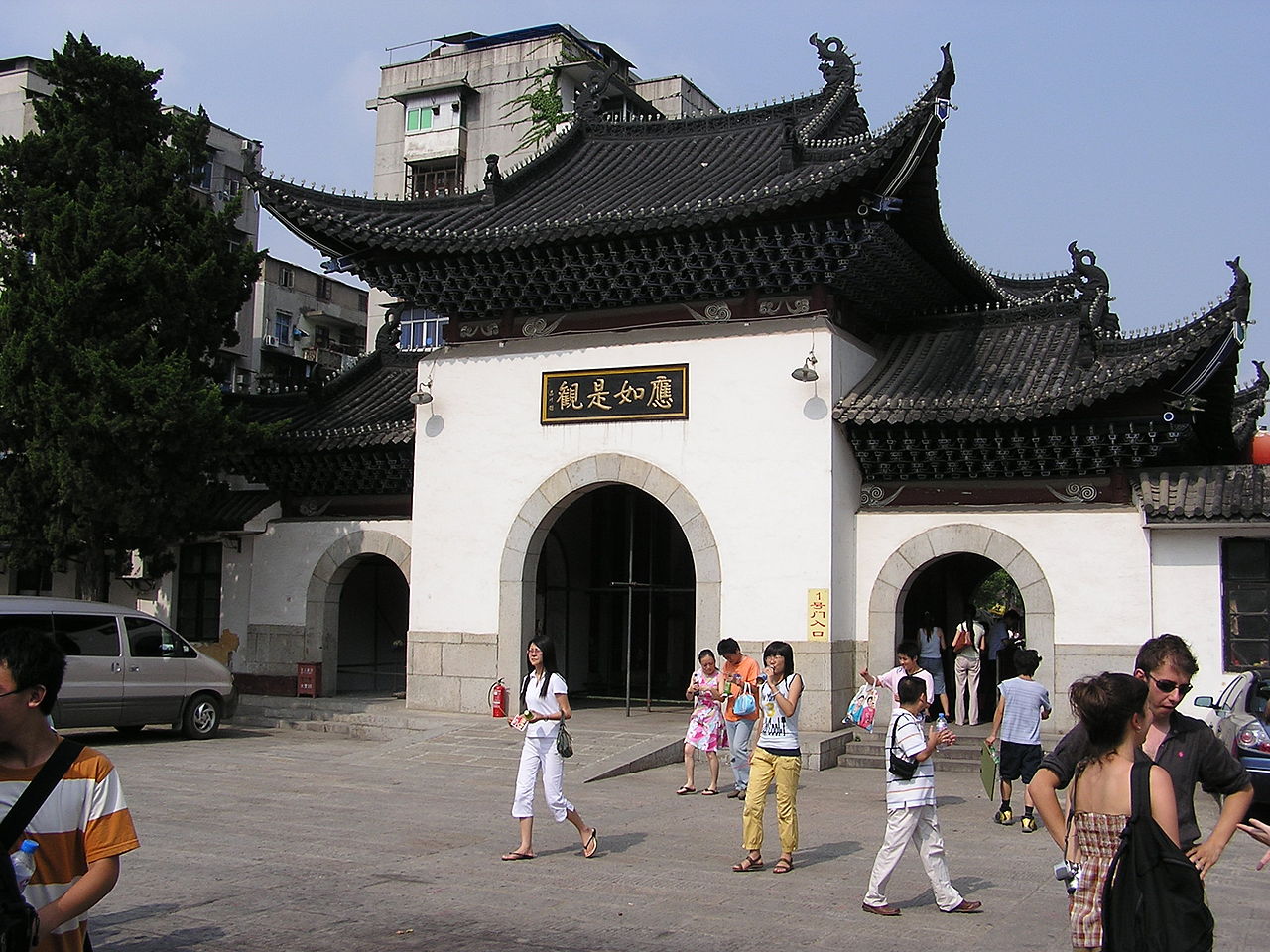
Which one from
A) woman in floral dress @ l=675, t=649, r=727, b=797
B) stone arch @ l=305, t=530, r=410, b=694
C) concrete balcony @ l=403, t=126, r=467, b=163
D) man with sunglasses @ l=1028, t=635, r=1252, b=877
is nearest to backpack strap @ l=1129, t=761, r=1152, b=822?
man with sunglasses @ l=1028, t=635, r=1252, b=877

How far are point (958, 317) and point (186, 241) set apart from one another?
9.18 metres

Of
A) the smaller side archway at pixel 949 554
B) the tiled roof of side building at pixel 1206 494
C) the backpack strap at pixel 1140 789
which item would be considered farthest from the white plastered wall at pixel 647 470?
the backpack strap at pixel 1140 789

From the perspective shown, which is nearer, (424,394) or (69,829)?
(69,829)

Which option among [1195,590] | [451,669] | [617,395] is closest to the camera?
[1195,590]

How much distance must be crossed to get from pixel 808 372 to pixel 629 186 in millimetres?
4011

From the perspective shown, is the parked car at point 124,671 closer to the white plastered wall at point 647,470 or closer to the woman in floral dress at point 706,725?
the white plastered wall at point 647,470

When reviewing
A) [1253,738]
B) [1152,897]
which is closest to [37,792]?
[1152,897]

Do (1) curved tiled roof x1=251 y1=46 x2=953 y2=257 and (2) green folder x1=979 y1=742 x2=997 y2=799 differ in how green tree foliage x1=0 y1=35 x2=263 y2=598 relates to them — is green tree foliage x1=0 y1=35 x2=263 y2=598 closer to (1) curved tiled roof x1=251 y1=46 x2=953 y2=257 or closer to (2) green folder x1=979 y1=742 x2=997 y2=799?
(1) curved tiled roof x1=251 y1=46 x2=953 y2=257

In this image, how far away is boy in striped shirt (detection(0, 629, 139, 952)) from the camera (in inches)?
127

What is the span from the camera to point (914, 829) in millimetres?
6438

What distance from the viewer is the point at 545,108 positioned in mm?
29109

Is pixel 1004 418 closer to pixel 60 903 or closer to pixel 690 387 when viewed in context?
pixel 690 387

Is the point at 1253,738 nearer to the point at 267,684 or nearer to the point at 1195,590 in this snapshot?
the point at 1195,590

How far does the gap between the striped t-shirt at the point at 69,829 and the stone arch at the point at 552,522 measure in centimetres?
1058
